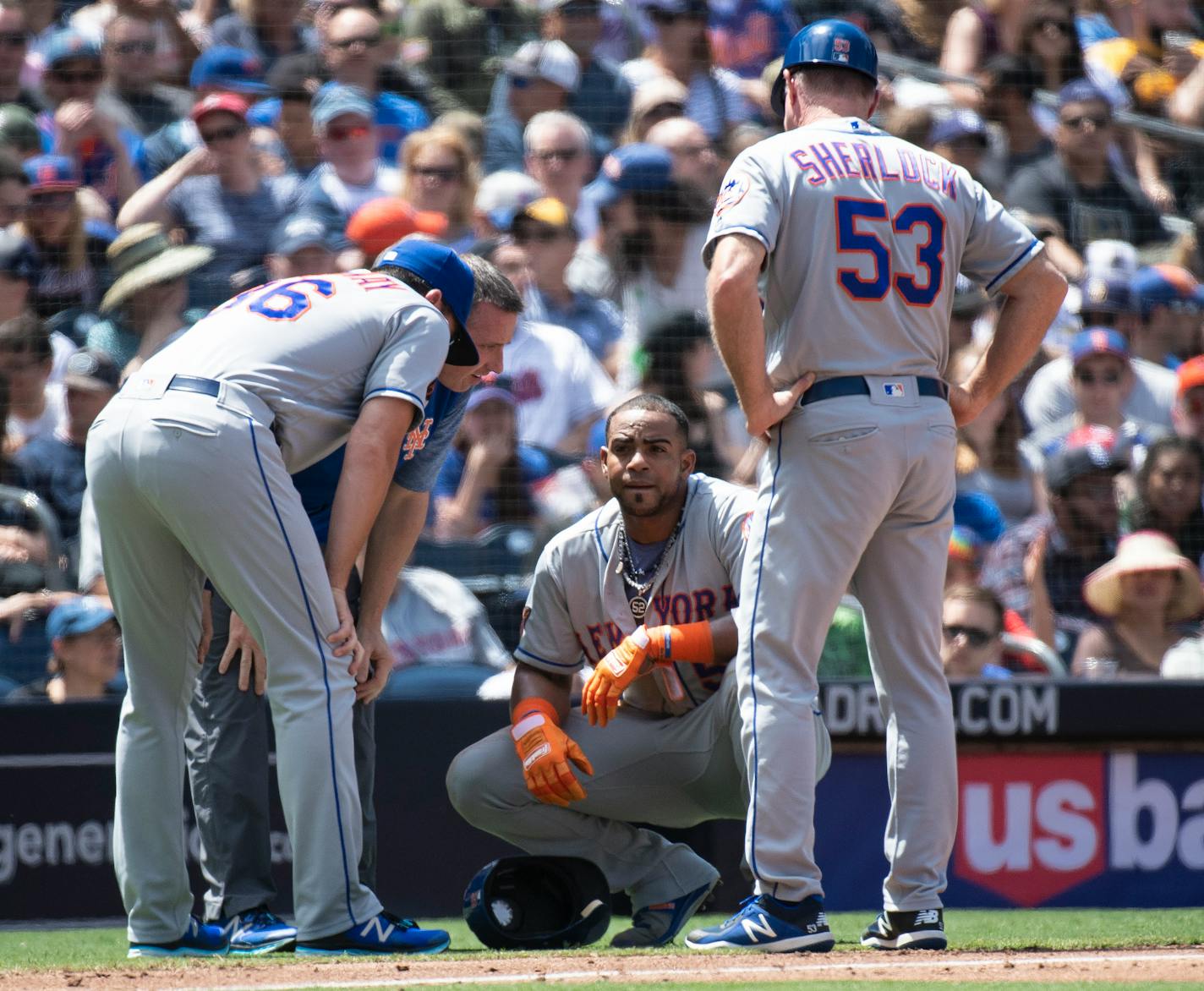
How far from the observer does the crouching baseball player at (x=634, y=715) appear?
427cm

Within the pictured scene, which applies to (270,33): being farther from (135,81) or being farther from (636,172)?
(636,172)

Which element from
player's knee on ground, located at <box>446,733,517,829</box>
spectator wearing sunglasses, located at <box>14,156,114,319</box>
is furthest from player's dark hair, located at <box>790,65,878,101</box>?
spectator wearing sunglasses, located at <box>14,156,114,319</box>

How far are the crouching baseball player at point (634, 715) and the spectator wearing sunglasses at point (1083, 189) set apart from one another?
481cm

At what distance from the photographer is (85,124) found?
8.28m

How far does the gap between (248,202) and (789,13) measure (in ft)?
11.0

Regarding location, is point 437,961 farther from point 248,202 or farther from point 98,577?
point 248,202

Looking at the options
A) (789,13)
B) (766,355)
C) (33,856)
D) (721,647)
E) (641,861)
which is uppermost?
(789,13)

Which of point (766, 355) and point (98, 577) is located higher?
point (766, 355)

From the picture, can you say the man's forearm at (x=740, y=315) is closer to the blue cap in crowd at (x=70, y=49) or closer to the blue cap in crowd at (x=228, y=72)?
the blue cap in crowd at (x=228, y=72)

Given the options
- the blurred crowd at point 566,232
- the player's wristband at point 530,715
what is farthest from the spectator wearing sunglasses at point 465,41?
the player's wristband at point 530,715

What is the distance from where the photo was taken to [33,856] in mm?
5551

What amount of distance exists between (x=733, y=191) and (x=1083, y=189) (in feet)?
18.1

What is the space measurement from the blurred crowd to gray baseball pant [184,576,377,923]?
6.00 feet

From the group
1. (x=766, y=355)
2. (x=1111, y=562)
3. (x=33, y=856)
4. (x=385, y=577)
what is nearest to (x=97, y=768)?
(x=33, y=856)
